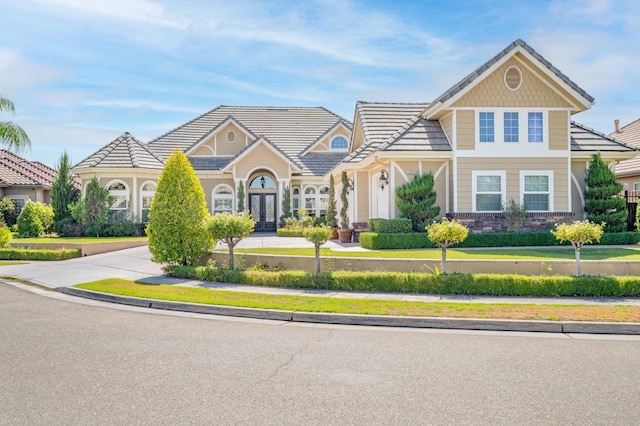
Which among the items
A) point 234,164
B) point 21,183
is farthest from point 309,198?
point 21,183

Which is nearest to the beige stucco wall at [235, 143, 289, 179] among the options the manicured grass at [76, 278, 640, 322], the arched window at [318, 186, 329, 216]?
the arched window at [318, 186, 329, 216]

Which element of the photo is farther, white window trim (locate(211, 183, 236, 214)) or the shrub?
white window trim (locate(211, 183, 236, 214))

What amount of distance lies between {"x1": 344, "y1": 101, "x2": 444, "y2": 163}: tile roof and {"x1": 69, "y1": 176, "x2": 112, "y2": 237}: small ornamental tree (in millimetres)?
13371

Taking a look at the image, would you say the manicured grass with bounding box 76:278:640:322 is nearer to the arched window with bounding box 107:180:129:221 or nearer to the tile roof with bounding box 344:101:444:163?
the tile roof with bounding box 344:101:444:163

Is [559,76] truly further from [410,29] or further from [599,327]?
Answer: [599,327]

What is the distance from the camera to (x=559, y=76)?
2116 centimetres

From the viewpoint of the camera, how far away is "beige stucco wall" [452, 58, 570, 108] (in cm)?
2130

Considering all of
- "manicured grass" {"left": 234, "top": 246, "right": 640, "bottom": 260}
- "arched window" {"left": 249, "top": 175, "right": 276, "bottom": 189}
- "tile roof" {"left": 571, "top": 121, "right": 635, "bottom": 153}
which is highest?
"tile roof" {"left": 571, "top": 121, "right": 635, "bottom": 153}

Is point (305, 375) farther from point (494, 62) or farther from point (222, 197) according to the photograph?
point (222, 197)

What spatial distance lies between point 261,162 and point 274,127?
7.87m

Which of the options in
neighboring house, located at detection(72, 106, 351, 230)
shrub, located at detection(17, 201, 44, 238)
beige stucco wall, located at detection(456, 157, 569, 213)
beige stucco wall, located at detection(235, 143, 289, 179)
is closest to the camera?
beige stucco wall, located at detection(456, 157, 569, 213)

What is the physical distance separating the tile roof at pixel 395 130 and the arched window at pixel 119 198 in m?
13.2

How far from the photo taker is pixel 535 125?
70.8ft

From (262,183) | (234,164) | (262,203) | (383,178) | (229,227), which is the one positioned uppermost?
(234,164)
